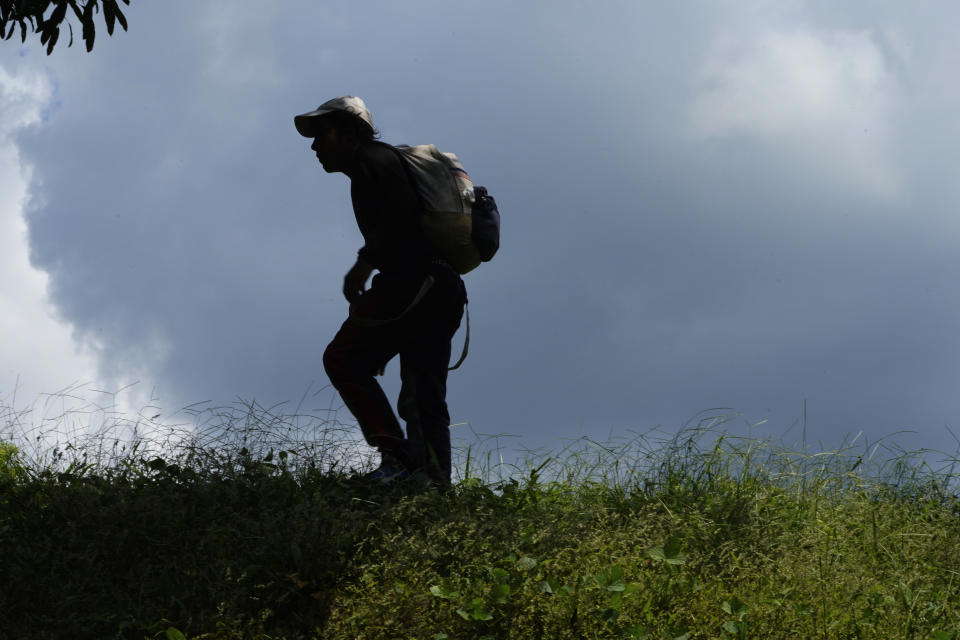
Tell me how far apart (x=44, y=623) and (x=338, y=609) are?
1.52 metres

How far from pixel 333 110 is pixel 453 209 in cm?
101

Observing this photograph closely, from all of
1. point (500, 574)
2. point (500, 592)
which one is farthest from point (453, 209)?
point (500, 592)

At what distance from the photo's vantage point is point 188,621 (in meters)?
4.03

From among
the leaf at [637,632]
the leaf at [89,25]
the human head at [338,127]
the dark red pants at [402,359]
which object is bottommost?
the leaf at [637,632]

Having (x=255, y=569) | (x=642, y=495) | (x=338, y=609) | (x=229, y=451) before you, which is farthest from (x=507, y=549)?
(x=229, y=451)

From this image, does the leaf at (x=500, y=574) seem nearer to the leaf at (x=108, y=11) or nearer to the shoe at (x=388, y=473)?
the shoe at (x=388, y=473)

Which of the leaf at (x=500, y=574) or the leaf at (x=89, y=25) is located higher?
the leaf at (x=89, y=25)

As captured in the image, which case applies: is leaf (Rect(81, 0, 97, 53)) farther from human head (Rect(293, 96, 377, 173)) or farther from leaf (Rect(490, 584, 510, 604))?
leaf (Rect(490, 584, 510, 604))

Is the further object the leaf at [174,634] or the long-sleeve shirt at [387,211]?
the long-sleeve shirt at [387,211]

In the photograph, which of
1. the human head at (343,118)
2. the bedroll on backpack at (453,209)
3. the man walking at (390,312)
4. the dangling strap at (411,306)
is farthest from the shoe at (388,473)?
the human head at (343,118)

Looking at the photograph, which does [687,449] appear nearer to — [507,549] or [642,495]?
[642,495]

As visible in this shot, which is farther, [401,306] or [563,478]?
[563,478]

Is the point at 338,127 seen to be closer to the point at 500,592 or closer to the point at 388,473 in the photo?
the point at 388,473

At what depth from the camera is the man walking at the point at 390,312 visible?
5543 millimetres
